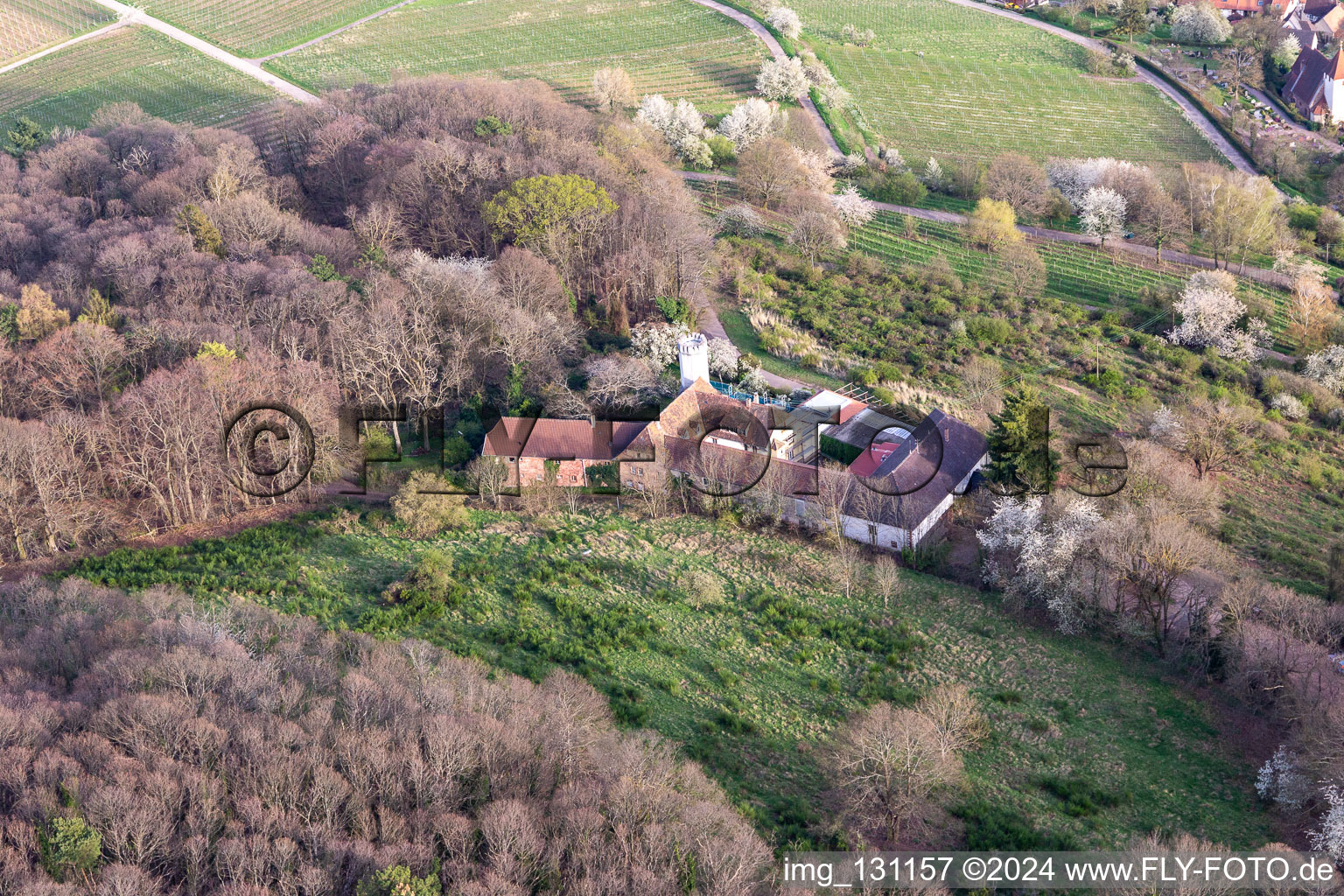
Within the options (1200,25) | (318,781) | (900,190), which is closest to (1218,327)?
(900,190)

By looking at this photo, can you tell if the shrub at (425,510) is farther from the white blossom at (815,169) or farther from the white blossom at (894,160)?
the white blossom at (894,160)

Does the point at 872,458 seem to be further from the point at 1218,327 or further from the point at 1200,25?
the point at 1200,25

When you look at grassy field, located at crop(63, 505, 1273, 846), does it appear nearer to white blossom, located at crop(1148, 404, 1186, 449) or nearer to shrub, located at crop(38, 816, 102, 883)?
shrub, located at crop(38, 816, 102, 883)

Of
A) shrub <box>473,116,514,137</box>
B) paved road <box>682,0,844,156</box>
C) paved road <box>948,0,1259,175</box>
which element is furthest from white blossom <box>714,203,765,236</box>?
paved road <box>948,0,1259,175</box>

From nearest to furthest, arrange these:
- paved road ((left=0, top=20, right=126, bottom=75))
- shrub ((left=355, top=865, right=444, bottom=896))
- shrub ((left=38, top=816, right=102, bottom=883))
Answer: shrub ((left=355, top=865, right=444, bottom=896)), shrub ((left=38, top=816, right=102, bottom=883)), paved road ((left=0, top=20, right=126, bottom=75))

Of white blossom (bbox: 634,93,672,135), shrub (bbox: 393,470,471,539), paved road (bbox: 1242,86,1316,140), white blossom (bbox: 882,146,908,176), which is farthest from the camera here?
paved road (bbox: 1242,86,1316,140)

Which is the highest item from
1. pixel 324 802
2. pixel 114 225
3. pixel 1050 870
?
pixel 114 225

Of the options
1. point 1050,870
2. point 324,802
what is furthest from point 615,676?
point 1050,870

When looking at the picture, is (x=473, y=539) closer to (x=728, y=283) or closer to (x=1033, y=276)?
(x=728, y=283)
